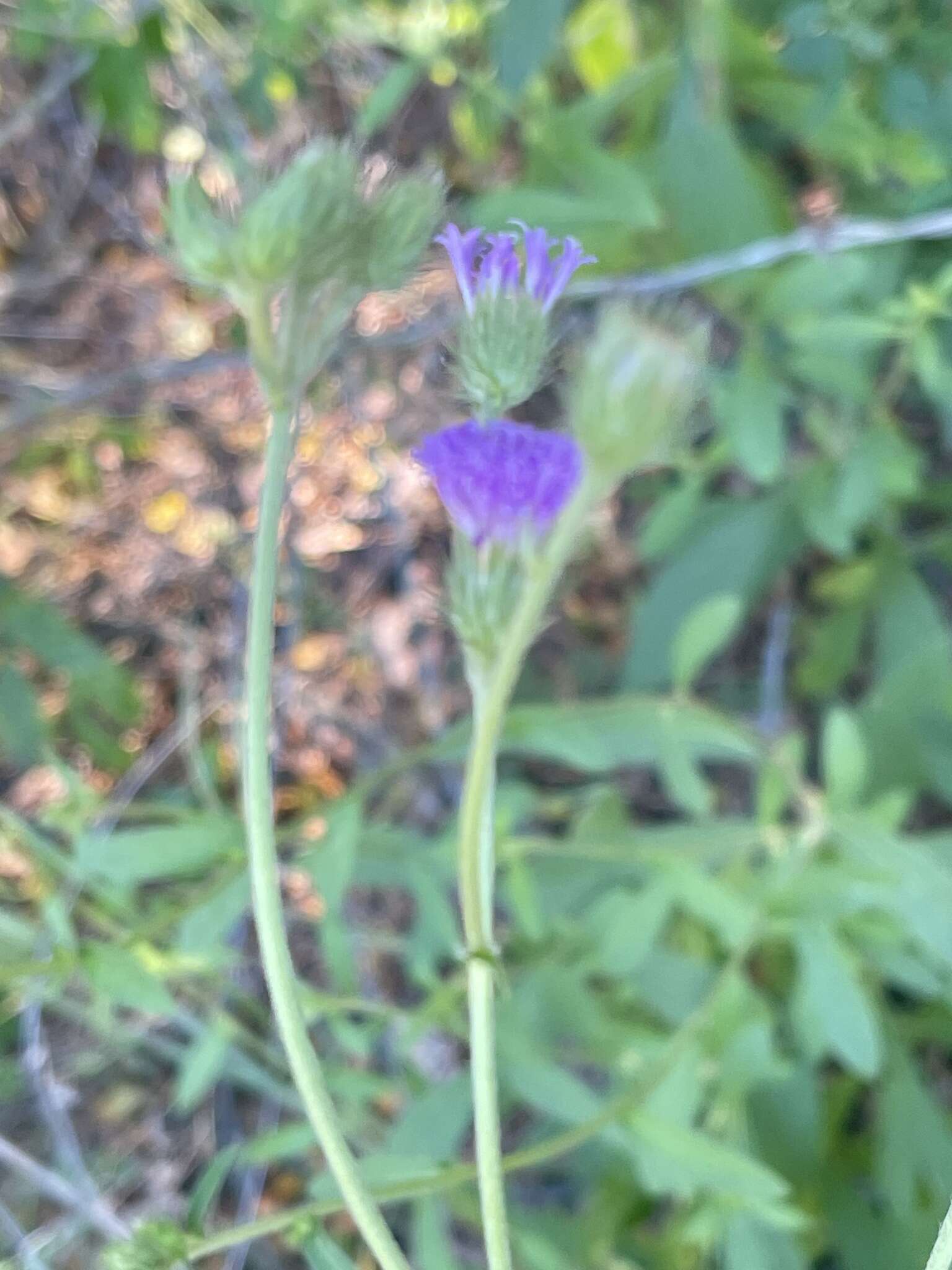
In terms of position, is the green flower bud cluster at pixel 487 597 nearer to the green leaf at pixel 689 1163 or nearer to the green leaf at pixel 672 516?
the green leaf at pixel 689 1163

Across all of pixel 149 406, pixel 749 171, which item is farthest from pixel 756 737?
pixel 149 406

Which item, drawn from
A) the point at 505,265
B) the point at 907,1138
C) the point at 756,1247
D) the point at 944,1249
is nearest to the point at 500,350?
the point at 505,265

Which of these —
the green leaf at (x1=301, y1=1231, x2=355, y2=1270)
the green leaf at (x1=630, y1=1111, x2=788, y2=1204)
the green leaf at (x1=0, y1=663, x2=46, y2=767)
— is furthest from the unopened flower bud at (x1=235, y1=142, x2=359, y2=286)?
the green leaf at (x1=0, y1=663, x2=46, y2=767)

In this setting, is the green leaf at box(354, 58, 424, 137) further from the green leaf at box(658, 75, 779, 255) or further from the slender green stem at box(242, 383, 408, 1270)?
the slender green stem at box(242, 383, 408, 1270)

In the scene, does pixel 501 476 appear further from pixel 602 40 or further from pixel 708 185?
pixel 602 40

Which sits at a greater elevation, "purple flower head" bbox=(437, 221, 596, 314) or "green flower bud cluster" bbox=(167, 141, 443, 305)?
"green flower bud cluster" bbox=(167, 141, 443, 305)
